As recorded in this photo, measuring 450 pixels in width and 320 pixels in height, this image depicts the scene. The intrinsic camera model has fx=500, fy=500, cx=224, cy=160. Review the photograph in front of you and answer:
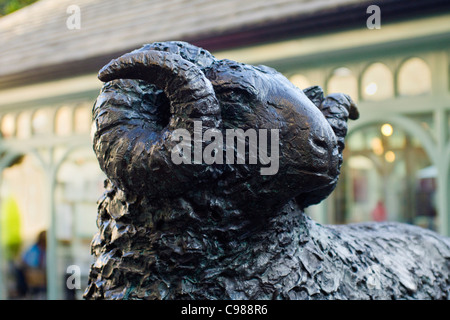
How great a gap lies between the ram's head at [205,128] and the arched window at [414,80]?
13.5 feet

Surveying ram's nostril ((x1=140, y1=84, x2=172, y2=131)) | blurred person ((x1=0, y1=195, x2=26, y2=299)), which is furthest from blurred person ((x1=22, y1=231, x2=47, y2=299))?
ram's nostril ((x1=140, y1=84, x2=172, y2=131))

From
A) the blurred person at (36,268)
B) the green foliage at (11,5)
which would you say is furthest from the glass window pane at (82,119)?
the green foliage at (11,5)

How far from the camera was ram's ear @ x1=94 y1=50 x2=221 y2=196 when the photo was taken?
146 cm

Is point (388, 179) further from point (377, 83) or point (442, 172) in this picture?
point (442, 172)

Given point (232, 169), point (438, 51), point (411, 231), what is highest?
point (438, 51)

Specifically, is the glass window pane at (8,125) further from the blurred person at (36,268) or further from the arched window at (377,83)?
the arched window at (377,83)

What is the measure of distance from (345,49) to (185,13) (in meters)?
2.27

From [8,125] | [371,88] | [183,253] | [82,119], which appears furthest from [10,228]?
[183,253]

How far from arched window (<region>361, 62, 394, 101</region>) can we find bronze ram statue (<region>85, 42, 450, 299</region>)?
4.01 meters

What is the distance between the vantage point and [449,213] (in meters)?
4.91

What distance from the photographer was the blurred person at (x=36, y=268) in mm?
8367

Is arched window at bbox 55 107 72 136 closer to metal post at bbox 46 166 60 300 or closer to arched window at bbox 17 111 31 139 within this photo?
arched window at bbox 17 111 31 139
